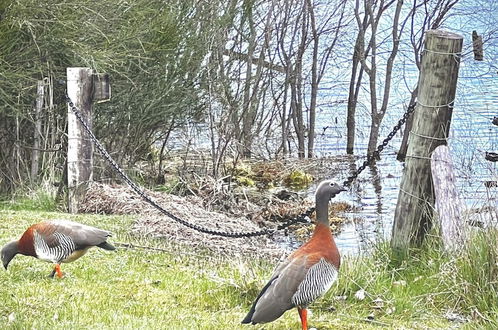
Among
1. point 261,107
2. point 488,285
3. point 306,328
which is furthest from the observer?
point 261,107

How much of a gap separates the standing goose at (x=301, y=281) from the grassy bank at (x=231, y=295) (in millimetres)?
549

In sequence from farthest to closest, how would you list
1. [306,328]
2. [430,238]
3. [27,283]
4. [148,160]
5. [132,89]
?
[148,160] < [132,89] < [430,238] < [27,283] < [306,328]

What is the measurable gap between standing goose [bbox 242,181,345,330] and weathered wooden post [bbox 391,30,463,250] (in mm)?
1956

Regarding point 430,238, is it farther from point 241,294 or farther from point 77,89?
point 77,89

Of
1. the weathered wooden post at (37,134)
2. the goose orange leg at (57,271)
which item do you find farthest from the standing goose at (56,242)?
the weathered wooden post at (37,134)

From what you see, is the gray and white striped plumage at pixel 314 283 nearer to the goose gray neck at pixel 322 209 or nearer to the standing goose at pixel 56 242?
the goose gray neck at pixel 322 209

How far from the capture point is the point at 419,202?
7488mm

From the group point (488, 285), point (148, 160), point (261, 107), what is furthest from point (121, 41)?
point (488, 285)

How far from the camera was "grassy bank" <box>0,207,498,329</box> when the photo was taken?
19.5 feet

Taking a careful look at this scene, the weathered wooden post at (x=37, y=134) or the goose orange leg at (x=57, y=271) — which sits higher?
the weathered wooden post at (x=37, y=134)

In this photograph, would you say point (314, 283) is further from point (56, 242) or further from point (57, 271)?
point (57, 271)

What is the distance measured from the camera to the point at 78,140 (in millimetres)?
11328

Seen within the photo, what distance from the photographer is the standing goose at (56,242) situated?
22.7 feet

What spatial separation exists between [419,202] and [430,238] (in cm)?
33
